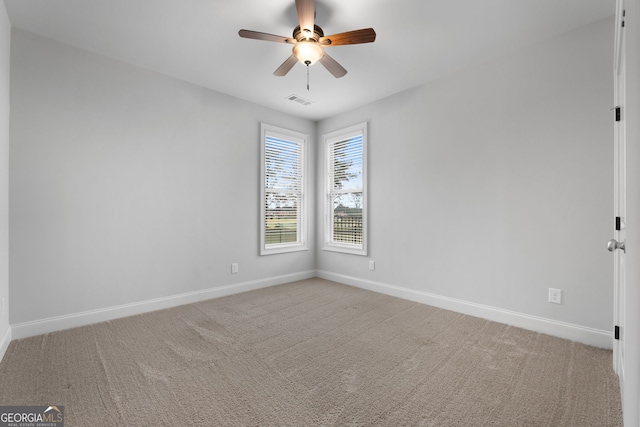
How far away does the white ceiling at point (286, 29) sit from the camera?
227 cm

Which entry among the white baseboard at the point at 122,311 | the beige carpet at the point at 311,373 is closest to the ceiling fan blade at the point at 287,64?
the beige carpet at the point at 311,373

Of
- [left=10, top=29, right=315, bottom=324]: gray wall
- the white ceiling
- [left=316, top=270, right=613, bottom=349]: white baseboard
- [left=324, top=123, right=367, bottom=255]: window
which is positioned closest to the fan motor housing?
the white ceiling

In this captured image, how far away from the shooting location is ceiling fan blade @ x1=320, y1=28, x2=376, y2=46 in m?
2.17

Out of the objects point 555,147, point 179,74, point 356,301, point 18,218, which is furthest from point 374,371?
point 179,74

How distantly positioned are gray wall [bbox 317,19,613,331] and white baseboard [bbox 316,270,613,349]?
49 mm

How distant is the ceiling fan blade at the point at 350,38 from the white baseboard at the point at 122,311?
10.2ft

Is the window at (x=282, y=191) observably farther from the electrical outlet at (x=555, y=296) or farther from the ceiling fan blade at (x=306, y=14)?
the electrical outlet at (x=555, y=296)

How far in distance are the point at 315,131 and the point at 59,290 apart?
153 inches

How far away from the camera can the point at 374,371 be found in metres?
2.04

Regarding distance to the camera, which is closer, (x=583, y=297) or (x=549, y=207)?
(x=583, y=297)

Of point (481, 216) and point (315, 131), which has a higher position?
point (315, 131)

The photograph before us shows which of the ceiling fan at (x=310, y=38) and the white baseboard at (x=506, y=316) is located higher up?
the ceiling fan at (x=310, y=38)

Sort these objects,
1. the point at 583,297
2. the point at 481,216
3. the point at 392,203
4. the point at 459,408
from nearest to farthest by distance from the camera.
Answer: the point at 459,408 → the point at 583,297 → the point at 481,216 → the point at 392,203

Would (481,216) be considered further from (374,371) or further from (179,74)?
(179,74)
